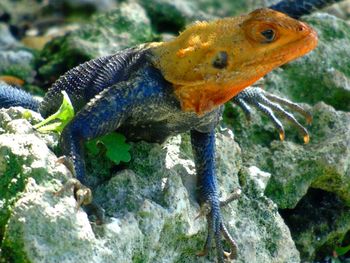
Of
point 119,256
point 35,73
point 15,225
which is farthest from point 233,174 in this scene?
point 35,73

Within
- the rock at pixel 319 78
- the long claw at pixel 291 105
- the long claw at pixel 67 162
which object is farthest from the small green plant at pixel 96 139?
the rock at pixel 319 78

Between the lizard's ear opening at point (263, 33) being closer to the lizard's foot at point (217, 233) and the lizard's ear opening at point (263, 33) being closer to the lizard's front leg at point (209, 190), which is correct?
the lizard's front leg at point (209, 190)

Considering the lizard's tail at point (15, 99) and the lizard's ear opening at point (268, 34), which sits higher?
the lizard's ear opening at point (268, 34)

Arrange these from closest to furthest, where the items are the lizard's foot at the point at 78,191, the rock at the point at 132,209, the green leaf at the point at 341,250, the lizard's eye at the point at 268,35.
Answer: the rock at the point at 132,209
the lizard's foot at the point at 78,191
the lizard's eye at the point at 268,35
the green leaf at the point at 341,250

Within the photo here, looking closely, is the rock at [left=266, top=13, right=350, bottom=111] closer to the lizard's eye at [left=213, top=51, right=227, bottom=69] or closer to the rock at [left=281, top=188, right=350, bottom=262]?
the rock at [left=281, top=188, right=350, bottom=262]

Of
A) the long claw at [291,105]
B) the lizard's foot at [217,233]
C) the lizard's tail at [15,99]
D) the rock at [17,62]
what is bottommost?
the rock at [17,62]

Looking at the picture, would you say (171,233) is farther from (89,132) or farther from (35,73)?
(35,73)

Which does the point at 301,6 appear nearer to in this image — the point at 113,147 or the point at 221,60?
the point at 221,60
